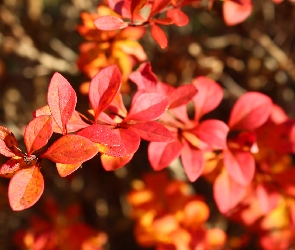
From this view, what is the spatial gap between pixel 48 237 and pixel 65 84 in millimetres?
794

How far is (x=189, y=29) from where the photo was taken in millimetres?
2170

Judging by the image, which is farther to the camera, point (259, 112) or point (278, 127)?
A: point (278, 127)

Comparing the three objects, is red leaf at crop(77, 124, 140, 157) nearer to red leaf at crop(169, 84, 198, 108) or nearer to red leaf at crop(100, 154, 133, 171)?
red leaf at crop(100, 154, 133, 171)

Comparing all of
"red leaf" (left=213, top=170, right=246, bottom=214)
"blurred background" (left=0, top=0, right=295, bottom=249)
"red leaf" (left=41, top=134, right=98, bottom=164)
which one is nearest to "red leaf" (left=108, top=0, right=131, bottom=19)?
"red leaf" (left=41, top=134, right=98, bottom=164)

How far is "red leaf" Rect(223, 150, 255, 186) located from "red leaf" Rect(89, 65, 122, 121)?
0.29 meters

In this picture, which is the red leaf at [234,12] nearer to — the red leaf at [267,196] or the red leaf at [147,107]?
the red leaf at [147,107]

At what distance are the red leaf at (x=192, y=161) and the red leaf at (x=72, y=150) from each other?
0.76ft

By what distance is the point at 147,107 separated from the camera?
0.67 meters

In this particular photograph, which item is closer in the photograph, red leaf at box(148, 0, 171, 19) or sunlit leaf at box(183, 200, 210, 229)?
red leaf at box(148, 0, 171, 19)

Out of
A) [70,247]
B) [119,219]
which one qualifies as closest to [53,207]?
[70,247]

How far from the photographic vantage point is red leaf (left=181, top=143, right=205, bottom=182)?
737 mm

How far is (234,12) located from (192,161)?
0.30 meters

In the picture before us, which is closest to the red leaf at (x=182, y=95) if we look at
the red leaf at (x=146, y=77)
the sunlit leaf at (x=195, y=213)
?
the red leaf at (x=146, y=77)

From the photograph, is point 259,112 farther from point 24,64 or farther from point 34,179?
point 24,64
